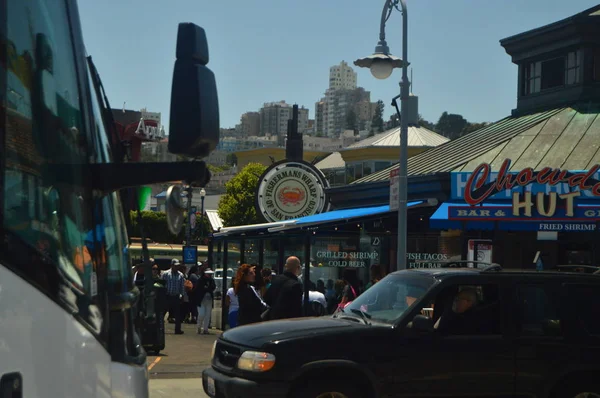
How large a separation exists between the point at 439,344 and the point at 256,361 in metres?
1.76

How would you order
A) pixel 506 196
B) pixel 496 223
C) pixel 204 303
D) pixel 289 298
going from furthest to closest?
pixel 204 303 → pixel 506 196 → pixel 496 223 → pixel 289 298

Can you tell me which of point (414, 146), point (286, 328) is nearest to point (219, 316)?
point (286, 328)

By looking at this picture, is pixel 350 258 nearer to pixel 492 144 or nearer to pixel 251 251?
pixel 251 251

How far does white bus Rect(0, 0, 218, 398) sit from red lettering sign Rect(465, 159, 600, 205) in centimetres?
1546

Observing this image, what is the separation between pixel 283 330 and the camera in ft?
26.5

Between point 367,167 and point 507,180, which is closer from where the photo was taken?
point 507,180

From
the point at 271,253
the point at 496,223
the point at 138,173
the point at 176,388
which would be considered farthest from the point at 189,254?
the point at 138,173

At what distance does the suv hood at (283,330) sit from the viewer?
25.9 ft

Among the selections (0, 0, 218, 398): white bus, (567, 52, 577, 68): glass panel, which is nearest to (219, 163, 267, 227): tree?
(567, 52, 577, 68): glass panel

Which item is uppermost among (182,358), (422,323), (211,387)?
(422,323)

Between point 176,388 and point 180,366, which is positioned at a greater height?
point 176,388

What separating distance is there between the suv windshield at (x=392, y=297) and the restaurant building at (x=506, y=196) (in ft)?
20.5

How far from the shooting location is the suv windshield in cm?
830

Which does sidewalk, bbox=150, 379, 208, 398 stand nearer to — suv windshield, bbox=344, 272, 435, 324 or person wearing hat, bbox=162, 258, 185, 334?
suv windshield, bbox=344, 272, 435, 324
